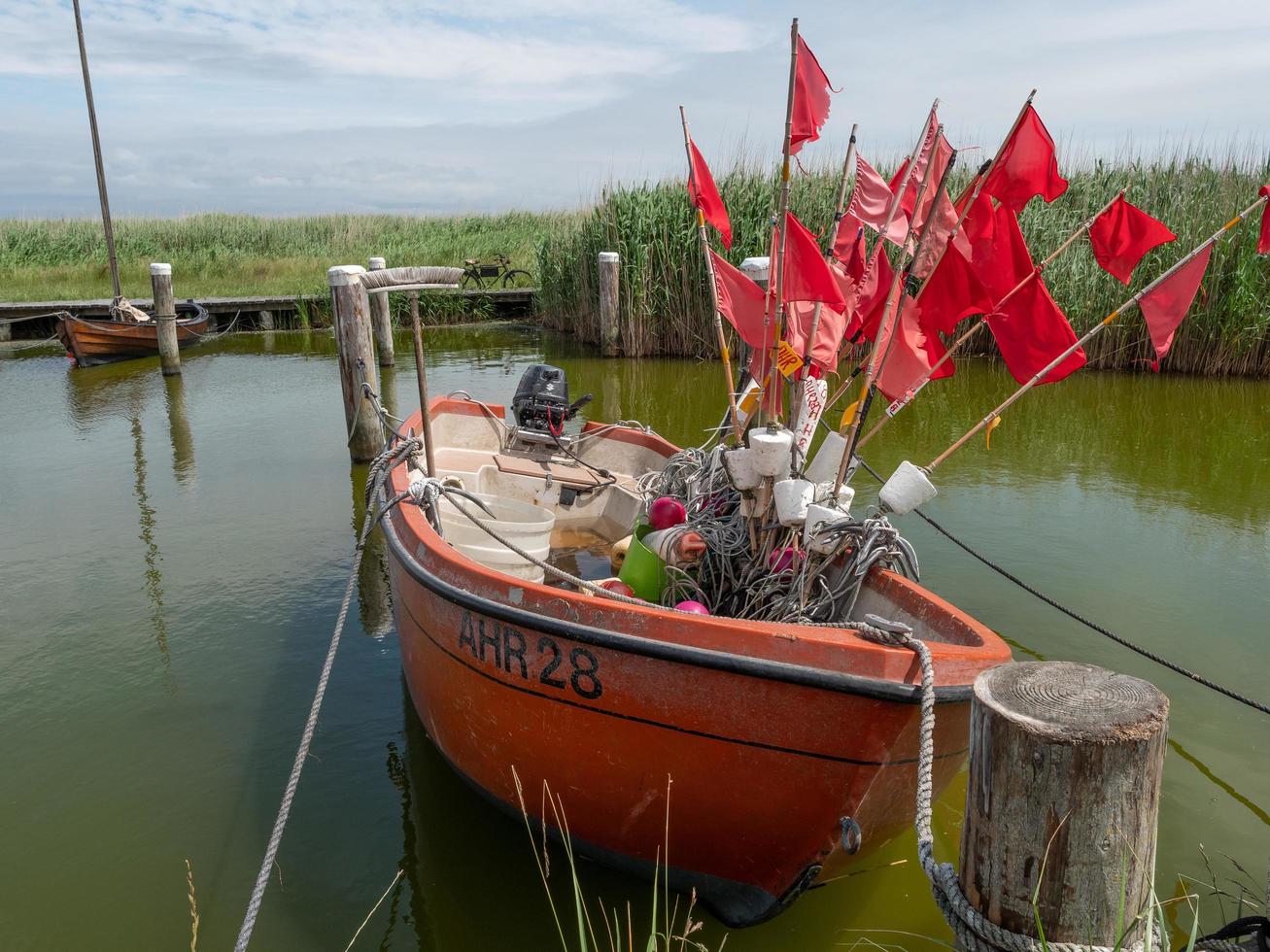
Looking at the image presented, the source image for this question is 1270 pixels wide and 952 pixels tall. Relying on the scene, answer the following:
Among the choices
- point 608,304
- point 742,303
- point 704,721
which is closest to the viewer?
point 704,721

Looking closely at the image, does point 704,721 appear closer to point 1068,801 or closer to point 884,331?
point 1068,801

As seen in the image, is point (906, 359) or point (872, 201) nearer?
point (906, 359)

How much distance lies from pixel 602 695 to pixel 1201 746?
9.39 ft

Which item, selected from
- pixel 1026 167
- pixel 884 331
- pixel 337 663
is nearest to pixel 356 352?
pixel 337 663

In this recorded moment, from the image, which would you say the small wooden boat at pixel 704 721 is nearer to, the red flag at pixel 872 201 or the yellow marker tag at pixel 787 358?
the yellow marker tag at pixel 787 358

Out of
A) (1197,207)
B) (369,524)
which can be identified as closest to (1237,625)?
(369,524)

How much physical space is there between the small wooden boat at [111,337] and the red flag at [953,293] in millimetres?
12018

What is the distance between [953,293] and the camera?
12.1 ft

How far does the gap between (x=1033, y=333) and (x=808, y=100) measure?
127cm

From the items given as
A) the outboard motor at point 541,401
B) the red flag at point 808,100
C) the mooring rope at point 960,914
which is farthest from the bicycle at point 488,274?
the mooring rope at point 960,914

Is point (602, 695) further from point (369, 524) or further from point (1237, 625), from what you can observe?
point (1237, 625)

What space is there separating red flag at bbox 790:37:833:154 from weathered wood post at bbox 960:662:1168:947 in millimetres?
2455

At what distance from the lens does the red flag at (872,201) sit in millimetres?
4113

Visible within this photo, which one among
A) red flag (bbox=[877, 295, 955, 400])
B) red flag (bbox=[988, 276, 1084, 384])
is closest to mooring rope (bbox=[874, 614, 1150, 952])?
red flag (bbox=[877, 295, 955, 400])
